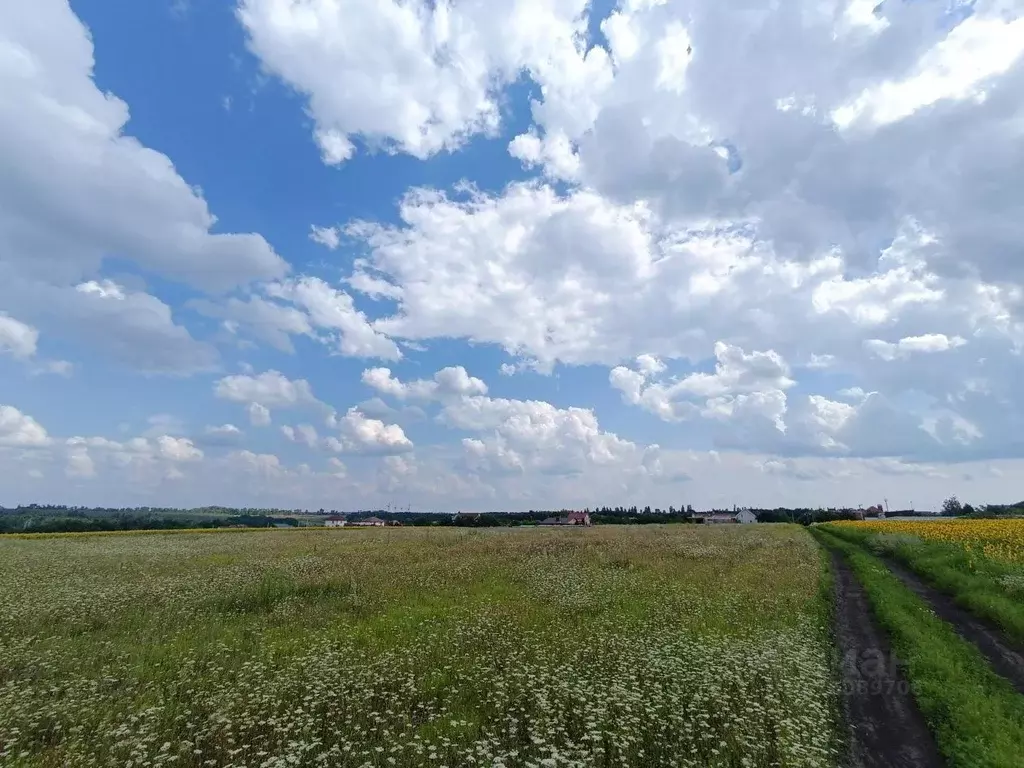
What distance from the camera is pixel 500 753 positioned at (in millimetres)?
9734

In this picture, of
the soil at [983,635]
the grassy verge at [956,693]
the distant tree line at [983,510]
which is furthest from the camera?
the distant tree line at [983,510]

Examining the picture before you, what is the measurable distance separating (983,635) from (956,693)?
7.39 meters

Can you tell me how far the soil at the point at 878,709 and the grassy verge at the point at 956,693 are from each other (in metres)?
0.26

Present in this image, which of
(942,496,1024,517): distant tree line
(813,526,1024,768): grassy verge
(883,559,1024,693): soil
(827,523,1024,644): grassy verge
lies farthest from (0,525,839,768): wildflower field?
(942,496,1024,517): distant tree line

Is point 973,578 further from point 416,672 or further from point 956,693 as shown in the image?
point 416,672

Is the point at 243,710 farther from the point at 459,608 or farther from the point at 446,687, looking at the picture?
the point at 459,608

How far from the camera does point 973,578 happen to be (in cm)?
2478

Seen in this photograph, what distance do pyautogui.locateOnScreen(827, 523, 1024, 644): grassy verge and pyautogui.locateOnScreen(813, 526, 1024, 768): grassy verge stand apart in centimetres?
164

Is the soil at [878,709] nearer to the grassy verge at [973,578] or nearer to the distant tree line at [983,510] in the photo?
the grassy verge at [973,578]

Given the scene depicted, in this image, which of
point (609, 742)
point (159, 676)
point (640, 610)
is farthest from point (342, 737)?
point (640, 610)

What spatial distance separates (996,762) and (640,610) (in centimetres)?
1168

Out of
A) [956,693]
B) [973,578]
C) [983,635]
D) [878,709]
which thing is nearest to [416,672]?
[878,709]

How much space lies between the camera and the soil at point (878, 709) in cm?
1023

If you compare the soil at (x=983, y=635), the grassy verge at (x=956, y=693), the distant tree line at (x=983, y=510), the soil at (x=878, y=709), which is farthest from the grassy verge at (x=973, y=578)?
the distant tree line at (x=983, y=510)
